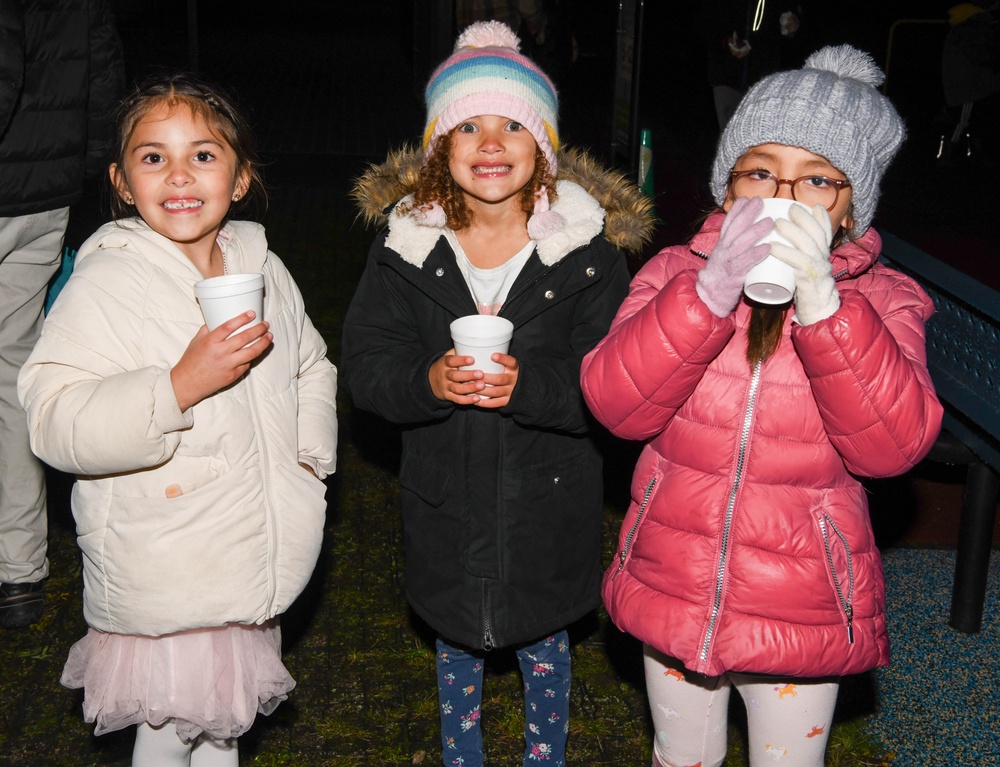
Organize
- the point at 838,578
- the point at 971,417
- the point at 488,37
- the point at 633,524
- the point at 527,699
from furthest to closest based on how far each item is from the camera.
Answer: the point at 971,417
the point at 527,699
the point at 488,37
the point at 633,524
the point at 838,578

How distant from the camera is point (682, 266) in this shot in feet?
9.70

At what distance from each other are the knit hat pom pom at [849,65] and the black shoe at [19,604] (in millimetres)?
3594

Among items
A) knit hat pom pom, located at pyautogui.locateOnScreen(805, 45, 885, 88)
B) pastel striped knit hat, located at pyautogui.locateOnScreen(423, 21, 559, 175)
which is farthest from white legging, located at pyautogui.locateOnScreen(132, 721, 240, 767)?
knit hat pom pom, located at pyautogui.locateOnScreen(805, 45, 885, 88)

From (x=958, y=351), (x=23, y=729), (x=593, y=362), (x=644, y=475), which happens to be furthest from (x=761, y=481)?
(x=23, y=729)

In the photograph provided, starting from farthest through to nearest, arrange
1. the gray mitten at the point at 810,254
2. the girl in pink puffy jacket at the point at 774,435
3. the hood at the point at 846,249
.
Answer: the hood at the point at 846,249 → the girl in pink puffy jacket at the point at 774,435 → the gray mitten at the point at 810,254

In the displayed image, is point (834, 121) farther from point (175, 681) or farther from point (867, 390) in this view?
point (175, 681)

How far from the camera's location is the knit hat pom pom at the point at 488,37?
3406 mm

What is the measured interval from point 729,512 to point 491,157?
121cm

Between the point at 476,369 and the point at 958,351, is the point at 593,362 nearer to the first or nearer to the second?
the point at 476,369

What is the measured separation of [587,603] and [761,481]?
2.97ft

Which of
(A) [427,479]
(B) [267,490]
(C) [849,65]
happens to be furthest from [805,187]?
(B) [267,490]

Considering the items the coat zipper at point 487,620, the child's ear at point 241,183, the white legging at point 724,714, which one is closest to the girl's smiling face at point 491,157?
the child's ear at point 241,183

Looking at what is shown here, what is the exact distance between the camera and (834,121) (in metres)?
2.70

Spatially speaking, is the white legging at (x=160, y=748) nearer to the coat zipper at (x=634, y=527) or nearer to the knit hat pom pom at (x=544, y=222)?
the coat zipper at (x=634, y=527)
